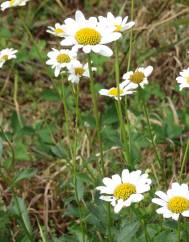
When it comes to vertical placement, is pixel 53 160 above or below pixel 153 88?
below

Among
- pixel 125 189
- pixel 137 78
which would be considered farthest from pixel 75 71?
pixel 125 189

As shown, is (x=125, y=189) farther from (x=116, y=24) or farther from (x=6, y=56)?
(x=6, y=56)

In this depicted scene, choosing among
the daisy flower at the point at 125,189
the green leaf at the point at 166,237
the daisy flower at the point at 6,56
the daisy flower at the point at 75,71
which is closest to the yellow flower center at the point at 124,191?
the daisy flower at the point at 125,189

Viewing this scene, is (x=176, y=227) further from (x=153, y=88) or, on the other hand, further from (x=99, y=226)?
(x=153, y=88)

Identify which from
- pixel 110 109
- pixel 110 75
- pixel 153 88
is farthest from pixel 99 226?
pixel 110 75

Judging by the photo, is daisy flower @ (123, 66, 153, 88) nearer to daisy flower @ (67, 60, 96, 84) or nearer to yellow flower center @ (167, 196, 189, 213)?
daisy flower @ (67, 60, 96, 84)

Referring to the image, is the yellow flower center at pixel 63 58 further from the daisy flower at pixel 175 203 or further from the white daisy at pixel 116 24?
the daisy flower at pixel 175 203

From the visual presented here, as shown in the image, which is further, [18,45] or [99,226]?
[18,45]
